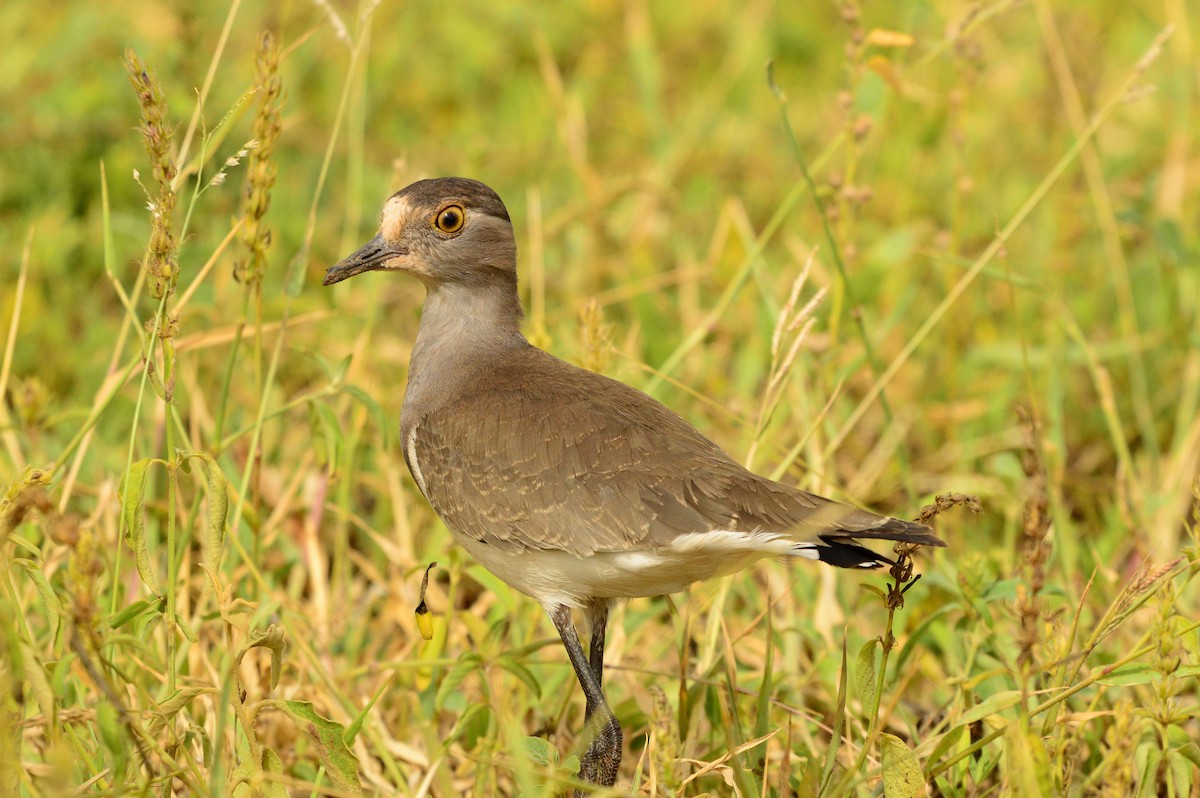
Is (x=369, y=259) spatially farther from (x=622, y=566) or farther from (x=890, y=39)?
(x=890, y=39)

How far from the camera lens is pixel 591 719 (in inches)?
145

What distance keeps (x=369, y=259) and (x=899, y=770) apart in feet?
7.36

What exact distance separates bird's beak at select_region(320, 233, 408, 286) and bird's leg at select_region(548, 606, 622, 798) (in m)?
1.24

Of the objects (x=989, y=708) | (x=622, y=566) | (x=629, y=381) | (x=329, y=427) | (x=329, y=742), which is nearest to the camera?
(x=329, y=742)

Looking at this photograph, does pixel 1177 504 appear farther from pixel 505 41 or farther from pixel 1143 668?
pixel 505 41

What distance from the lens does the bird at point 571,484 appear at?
345cm

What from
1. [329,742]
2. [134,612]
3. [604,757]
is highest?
[134,612]

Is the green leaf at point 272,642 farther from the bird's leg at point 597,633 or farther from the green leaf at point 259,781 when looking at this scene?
the bird's leg at point 597,633

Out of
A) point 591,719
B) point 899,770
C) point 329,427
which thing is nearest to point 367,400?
point 329,427

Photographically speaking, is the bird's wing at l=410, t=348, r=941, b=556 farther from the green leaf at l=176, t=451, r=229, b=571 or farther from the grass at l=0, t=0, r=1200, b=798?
the green leaf at l=176, t=451, r=229, b=571

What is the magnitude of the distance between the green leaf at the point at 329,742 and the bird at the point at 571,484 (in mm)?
658

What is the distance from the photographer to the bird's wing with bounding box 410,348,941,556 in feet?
11.4

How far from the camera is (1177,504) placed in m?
5.14

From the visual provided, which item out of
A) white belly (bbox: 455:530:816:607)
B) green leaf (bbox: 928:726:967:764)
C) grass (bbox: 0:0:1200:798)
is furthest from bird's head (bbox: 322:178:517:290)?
green leaf (bbox: 928:726:967:764)
